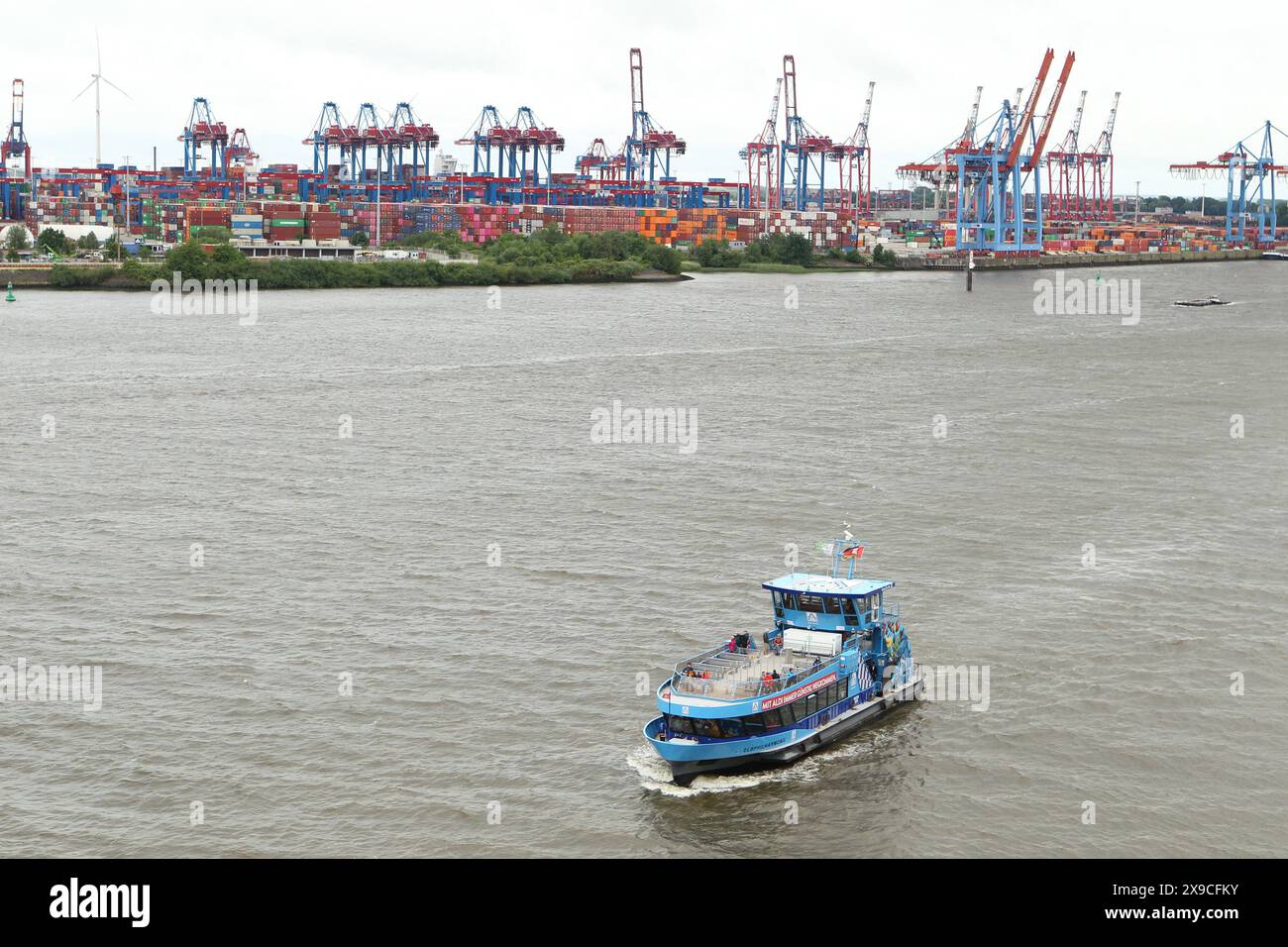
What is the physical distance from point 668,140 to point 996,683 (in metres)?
112

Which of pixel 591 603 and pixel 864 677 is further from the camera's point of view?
pixel 591 603

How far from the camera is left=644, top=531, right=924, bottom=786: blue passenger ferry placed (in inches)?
515

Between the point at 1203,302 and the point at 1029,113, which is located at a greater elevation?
the point at 1029,113

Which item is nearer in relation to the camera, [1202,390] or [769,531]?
[769,531]

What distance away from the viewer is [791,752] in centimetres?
1346

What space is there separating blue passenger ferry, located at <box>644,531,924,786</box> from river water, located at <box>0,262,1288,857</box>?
265mm

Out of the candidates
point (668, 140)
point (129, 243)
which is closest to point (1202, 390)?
point (129, 243)

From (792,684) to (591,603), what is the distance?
4.63m

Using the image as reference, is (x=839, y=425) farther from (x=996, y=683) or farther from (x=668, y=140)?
(x=668, y=140)

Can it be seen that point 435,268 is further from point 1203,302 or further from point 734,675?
point 734,675

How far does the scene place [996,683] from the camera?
15438 millimetres

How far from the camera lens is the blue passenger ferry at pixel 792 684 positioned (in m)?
13.1

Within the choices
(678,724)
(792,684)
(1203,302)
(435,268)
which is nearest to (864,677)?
(792,684)

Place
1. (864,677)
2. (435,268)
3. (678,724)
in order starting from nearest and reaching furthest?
1. (678,724)
2. (864,677)
3. (435,268)
